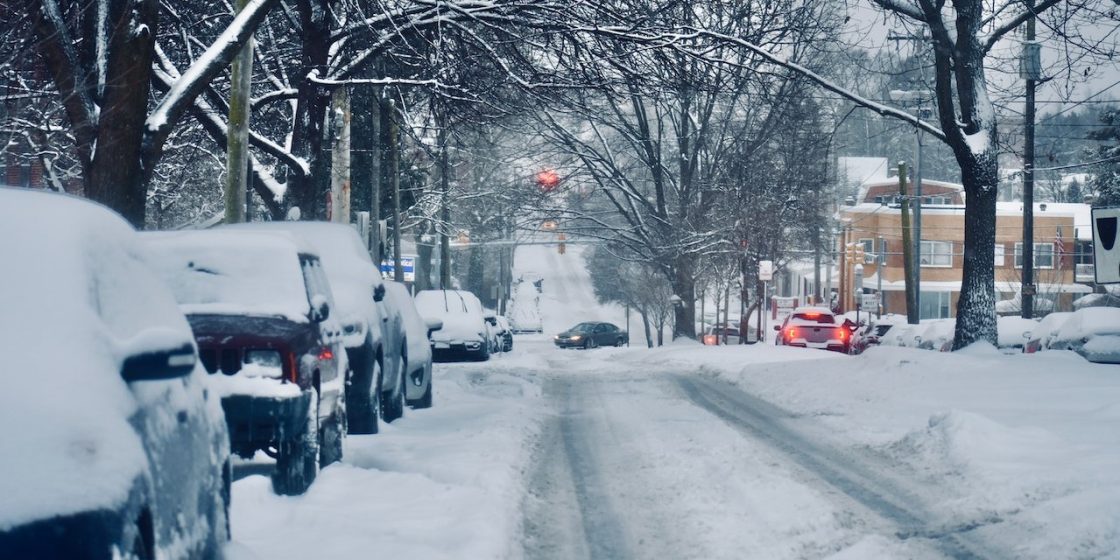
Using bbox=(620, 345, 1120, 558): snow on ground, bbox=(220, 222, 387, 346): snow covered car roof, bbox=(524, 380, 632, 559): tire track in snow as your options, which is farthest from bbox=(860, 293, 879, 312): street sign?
bbox=(220, 222, 387, 346): snow covered car roof

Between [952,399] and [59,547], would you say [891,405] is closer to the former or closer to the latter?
[952,399]

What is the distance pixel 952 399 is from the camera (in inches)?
635

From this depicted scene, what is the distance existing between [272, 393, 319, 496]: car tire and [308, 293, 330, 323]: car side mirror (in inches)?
22.3

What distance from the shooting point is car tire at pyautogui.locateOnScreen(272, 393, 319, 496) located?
9352mm

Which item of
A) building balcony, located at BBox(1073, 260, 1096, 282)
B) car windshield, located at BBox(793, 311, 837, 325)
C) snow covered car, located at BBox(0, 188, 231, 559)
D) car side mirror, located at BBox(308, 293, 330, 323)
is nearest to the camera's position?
snow covered car, located at BBox(0, 188, 231, 559)

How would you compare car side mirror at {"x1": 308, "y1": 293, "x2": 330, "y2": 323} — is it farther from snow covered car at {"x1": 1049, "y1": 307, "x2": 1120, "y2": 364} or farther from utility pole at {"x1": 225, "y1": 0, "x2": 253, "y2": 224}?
snow covered car at {"x1": 1049, "y1": 307, "x2": 1120, "y2": 364}

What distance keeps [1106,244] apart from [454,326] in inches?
857

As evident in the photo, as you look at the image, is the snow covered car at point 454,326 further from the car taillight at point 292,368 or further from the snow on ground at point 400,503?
the car taillight at point 292,368

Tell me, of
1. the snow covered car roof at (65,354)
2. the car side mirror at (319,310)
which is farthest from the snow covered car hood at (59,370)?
the car side mirror at (319,310)

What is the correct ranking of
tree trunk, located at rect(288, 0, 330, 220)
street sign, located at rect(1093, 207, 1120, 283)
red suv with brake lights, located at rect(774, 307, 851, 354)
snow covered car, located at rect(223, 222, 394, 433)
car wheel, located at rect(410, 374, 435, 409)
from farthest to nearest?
red suv with brake lights, located at rect(774, 307, 851, 354) → tree trunk, located at rect(288, 0, 330, 220) → car wheel, located at rect(410, 374, 435, 409) → snow covered car, located at rect(223, 222, 394, 433) → street sign, located at rect(1093, 207, 1120, 283)

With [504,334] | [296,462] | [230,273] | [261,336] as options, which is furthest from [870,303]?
[261,336]

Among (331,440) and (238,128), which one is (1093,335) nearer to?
(238,128)

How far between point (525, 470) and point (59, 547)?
7560mm

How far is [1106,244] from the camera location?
37.8 feet
